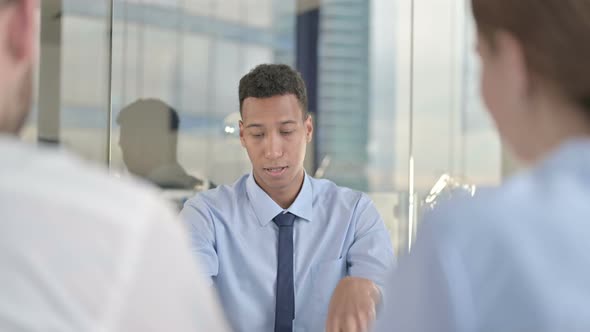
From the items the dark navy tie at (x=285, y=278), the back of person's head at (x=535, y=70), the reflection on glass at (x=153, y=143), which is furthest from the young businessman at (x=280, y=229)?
the reflection on glass at (x=153, y=143)

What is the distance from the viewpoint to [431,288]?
0.75 m

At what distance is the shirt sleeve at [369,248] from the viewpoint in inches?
89.6

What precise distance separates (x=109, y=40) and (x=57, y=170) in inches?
137

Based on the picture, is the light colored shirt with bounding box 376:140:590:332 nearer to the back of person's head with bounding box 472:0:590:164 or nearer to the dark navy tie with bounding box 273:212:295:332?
the back of person's head with bounding box 472:0:590:164

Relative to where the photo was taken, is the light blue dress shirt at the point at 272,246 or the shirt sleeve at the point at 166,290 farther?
the light blue dress shirt at the point at 272,246

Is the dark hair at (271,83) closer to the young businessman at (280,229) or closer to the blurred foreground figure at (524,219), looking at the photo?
the young businessman at (280,229)

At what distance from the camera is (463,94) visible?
459 centimetres

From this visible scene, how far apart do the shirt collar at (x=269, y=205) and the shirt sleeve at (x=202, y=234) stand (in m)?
0.19

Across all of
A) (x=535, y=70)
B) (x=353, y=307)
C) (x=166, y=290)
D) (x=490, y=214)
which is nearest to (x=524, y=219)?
(x=490, y=214)

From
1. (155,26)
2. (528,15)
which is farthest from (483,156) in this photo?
(528,15)

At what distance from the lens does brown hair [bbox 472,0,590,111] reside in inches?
30.5

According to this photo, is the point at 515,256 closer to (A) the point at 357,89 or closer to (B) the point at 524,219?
(B) the point at 524,219

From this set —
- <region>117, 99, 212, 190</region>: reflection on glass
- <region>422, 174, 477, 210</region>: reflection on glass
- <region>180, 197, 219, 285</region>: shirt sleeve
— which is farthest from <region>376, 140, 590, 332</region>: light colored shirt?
<region>422, 174, 477, 210</region>: reflection on glass

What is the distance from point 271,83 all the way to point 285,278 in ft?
2.44
